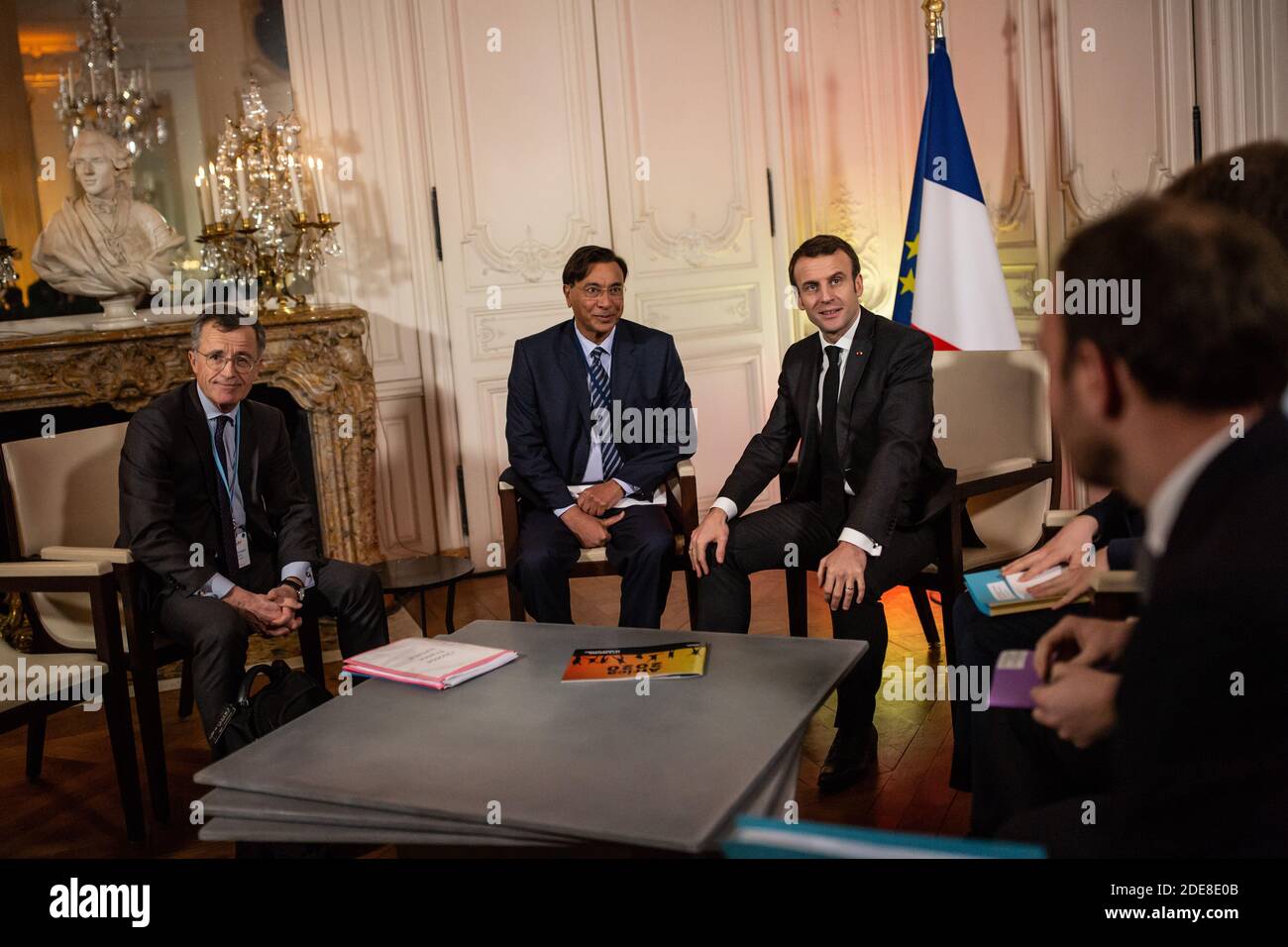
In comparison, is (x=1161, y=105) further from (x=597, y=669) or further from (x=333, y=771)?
(x=333, y=771)

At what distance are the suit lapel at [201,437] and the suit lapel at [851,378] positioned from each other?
1.76 meters

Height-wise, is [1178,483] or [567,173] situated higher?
[567,173]

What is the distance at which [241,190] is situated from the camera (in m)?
4.59

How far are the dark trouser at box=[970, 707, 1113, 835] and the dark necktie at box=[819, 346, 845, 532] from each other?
1355 millimetres

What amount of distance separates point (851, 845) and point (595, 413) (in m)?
2.70

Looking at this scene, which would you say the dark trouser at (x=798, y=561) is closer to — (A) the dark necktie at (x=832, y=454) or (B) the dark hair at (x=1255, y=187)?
(A) the dark necktie at (x=832, y=454)

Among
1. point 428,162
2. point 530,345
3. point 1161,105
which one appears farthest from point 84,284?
point 1161,105

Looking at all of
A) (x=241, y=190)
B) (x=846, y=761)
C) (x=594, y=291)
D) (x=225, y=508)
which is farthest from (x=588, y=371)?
(x=241, y=190)

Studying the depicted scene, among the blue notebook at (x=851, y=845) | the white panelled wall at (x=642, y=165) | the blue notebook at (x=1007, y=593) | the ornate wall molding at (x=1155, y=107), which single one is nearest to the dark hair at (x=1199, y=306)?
the blue notebook at (x=851, y=845)

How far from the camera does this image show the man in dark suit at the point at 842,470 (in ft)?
10.2

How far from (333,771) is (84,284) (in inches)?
134

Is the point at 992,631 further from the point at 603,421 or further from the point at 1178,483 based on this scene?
the point at 603,421

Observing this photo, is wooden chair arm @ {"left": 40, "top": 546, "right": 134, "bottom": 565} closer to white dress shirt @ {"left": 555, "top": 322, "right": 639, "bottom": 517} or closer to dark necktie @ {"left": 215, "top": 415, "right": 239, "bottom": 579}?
dark necktie @ {"left": 215, "top": 415, "right": 239, "bottom": 579}

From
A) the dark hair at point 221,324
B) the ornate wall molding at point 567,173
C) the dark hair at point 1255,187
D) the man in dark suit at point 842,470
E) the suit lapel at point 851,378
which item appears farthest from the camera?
the ornate wall molding at point 567,173
